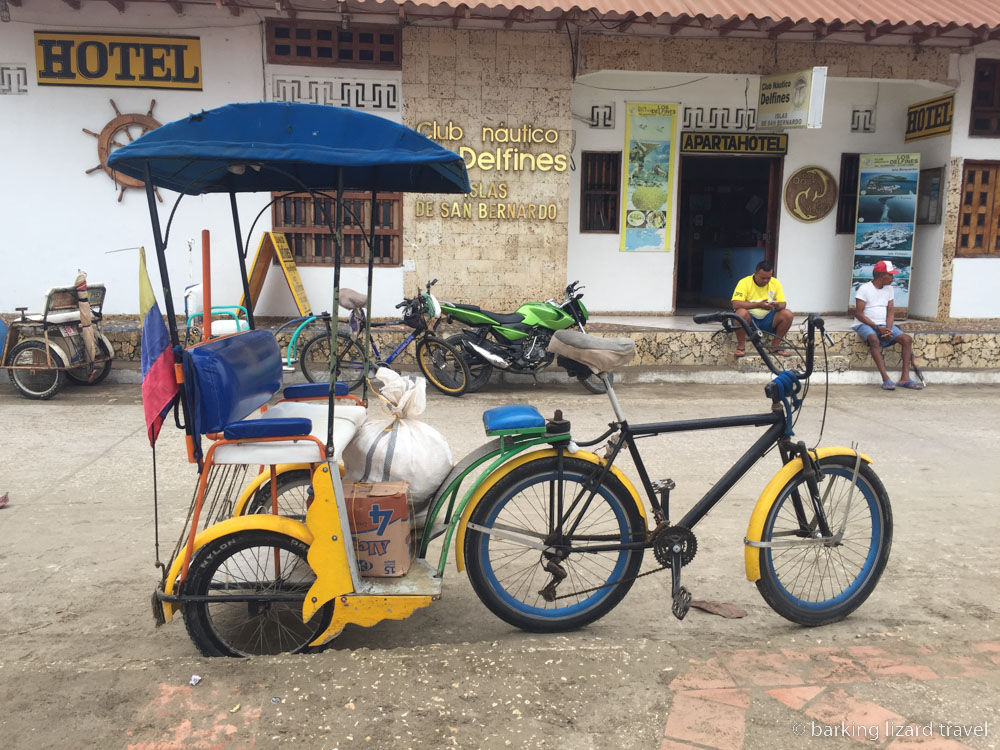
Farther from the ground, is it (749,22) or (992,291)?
(749,22)

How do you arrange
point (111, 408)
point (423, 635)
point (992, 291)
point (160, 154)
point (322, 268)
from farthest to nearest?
point (992, 291)
point (322, 268)
point (111, 408)
point (423, 635)
point (160, 154)

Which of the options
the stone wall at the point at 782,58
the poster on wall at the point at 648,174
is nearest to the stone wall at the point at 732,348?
the poster on wall at the point at 648,174

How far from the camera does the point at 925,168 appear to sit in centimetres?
1191

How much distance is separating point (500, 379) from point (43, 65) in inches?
260

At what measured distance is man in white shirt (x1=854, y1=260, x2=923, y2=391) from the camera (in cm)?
955

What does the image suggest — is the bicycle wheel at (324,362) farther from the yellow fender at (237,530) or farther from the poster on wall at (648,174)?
the yellow fender at (237,530)

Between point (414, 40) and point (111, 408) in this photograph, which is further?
point (414, 40)

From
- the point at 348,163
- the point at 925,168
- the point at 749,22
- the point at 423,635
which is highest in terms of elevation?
the point at 749,22

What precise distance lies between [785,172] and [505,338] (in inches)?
231

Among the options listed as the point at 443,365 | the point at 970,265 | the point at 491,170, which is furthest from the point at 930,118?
the point at 443,365

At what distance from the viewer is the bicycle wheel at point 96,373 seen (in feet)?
28.3

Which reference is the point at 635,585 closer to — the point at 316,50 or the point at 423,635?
the point at 423,635

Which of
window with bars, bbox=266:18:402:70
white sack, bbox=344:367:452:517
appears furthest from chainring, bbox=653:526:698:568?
window with bars, bbox=266:18:402:70

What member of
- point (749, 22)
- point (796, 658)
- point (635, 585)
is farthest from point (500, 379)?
point (796, 658)
